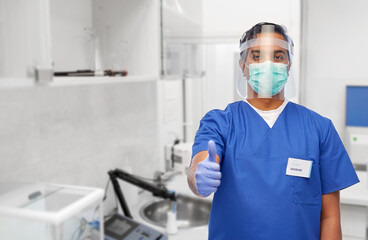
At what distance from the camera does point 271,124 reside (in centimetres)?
119

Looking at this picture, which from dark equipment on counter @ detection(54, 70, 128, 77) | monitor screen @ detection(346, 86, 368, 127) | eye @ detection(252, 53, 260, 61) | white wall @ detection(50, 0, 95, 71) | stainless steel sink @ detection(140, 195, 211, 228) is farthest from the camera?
monitor screen @ detection(346, 86, 368, 127)

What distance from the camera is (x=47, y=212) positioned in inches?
37.7

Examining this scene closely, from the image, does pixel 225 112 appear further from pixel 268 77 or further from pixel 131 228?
pixel 131 228

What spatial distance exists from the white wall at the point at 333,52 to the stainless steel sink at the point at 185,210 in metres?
1.36

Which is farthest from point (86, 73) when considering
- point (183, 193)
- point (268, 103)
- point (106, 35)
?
point (183, 193)

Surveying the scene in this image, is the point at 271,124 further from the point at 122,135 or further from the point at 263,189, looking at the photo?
the point at 122,135

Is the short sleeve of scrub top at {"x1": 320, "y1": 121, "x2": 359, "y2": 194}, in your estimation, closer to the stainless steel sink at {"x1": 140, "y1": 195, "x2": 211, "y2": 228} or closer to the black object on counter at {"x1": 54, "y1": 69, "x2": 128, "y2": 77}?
the black object on counter at {"x1": 54, "y1": 69, "x2": 128, "y2": 77}

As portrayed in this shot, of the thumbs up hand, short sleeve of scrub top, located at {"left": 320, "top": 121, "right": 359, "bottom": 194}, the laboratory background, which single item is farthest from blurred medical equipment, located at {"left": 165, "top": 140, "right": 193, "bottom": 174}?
the thumbs up hand

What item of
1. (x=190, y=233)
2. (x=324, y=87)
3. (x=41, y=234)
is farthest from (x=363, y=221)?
(x=41, y=234)

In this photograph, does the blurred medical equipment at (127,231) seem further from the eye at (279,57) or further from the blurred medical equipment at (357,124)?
the blurred medical equipment at (357,124)

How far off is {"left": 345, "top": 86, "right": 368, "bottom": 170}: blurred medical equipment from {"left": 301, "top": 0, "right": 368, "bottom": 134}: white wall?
9 centimetres

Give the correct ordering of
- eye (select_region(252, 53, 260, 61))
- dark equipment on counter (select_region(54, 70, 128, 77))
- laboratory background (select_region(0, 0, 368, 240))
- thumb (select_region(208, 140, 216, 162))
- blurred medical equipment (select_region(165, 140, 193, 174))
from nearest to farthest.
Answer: thumb (select_region(208, 140, 216, 162))
laboratory background (select_region(0, 0, 368, 240))
eye (select_region(252, 53, 260, 61))
dark equipment on counter (select_region(54, 70, 128, 77))
blurred medical equipment (select_region(165, 140, 193, 174))

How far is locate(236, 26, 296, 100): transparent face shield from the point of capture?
1117 mm

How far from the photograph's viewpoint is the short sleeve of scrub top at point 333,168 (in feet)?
3.71
